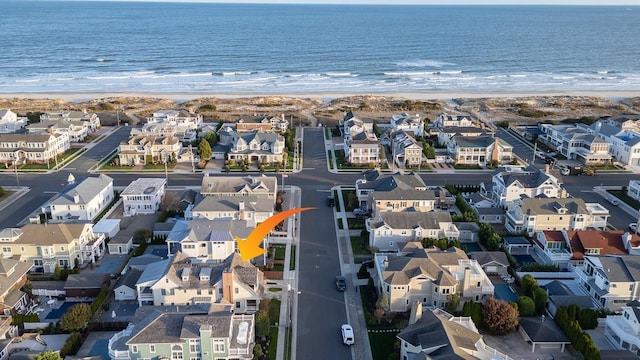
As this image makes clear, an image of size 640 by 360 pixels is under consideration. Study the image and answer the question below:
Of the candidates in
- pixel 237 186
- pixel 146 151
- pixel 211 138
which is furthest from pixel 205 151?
pixel 237 186

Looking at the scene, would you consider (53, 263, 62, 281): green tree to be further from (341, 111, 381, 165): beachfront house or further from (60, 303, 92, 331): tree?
(341, 111, 381, 165): beachfront house

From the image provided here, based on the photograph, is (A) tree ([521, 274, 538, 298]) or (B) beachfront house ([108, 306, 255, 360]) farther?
(A) tree ([521, 274, 538, 298])

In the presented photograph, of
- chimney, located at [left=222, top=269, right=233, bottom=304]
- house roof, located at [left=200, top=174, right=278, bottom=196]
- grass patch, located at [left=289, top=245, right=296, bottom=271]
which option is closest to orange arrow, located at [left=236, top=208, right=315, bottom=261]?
grass patch, located at [left=289, top=245, right=296, bottom=271]

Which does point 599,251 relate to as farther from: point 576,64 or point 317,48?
point 317,48

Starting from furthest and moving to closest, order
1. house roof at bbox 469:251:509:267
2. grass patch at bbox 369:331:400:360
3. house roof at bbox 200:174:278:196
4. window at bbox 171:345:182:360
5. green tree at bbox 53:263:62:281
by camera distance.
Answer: house roof at bbox 200:174:278:196
house roof at bbox 469:251:509:267
green tree at bbox 53:263:62:281
grass patch at bbox 369:331:400:360
window at bbox 171:345:182:360

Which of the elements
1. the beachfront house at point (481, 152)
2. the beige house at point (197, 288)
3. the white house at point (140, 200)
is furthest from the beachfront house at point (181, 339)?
the beachfront house at point (481, 152)

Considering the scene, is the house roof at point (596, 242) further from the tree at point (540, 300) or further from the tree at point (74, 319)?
the tree at point (74, 319)
